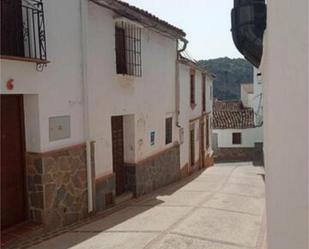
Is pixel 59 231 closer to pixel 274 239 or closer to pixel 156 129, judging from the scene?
pixel 274 239

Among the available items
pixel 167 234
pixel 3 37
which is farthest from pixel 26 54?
pixel 167 234

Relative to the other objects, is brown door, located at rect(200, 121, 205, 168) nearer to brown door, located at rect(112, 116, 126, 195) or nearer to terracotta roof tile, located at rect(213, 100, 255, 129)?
brown door, located at rect(112, 116, 126, 195)

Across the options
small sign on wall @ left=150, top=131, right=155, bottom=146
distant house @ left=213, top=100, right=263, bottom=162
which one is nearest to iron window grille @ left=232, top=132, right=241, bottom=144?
distant house @ left=213, top=100, right=263, bottom=162

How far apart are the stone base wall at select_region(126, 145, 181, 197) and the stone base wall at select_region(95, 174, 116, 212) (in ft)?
4.95

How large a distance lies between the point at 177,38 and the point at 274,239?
480 inches

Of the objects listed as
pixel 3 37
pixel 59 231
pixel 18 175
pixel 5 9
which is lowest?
pixel 59 231

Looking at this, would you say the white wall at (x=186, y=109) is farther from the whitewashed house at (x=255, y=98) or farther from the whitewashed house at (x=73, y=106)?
the whitewashed house at (x=255, y=98)

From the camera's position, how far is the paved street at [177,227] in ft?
20.5

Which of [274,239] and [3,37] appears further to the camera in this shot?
[3,37]

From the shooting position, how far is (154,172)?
1282 cm

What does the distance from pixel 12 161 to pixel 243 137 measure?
102 ft

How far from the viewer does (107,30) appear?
30.8ft

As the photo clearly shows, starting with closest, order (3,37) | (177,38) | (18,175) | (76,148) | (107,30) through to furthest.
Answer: (3,37) → (18,175) → (76,148) → (107,30) → (177,38)

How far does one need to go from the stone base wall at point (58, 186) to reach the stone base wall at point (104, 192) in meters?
0.62
